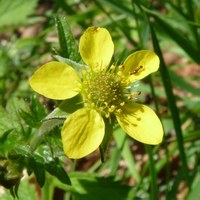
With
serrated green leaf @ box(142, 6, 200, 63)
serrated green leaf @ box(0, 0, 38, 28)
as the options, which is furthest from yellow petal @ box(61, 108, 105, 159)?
serrated green leaf @ box(0, 0, 38, 28)

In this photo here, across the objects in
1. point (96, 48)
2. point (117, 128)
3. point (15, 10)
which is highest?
point (96, 48)

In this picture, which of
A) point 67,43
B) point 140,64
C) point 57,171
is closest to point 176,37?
point 140,64

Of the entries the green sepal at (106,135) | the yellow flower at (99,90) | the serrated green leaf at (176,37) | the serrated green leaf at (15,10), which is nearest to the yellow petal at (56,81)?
the yellow flower at (99,90)

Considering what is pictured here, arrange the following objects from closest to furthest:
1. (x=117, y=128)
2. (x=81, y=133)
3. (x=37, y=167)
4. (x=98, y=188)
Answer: (x=81, y=133), (x=37, y=167), (x=98, y=188), (x=117, y=128)

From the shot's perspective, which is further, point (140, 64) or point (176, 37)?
Answer: point (176, 37)

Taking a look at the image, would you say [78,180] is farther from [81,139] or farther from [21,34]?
[21,34]

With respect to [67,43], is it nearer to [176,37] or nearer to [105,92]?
[105,92]

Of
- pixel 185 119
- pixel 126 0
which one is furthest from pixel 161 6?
pixel 185 119

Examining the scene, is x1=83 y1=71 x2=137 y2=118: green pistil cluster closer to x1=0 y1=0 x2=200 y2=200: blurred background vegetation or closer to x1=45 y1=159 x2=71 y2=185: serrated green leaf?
x1=0 y1=0 x2=200 y2=200: blurred background vegetation

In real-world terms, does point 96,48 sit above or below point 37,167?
above
